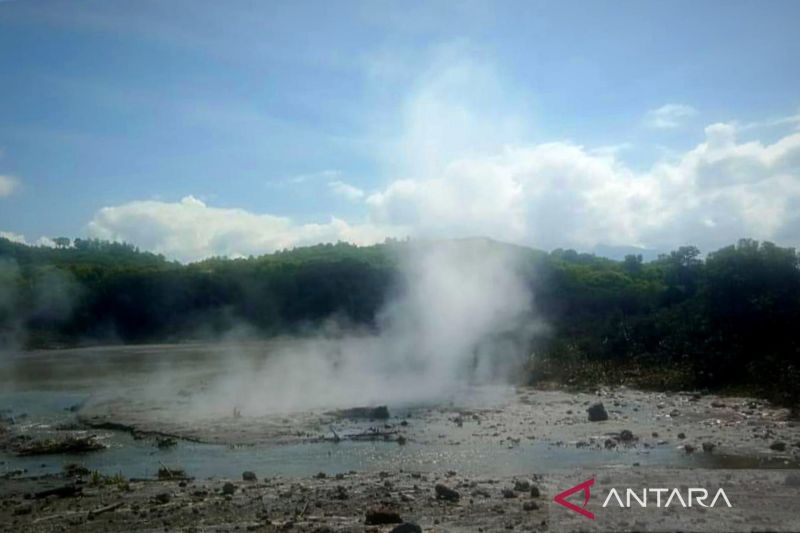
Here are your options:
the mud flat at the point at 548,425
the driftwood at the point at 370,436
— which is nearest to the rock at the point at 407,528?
the mud flat at the point at 548,425

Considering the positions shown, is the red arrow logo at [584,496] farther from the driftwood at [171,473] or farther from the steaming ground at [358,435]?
the driftwood at [171,473]

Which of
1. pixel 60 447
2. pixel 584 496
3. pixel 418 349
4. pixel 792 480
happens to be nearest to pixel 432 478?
pixel 584 496

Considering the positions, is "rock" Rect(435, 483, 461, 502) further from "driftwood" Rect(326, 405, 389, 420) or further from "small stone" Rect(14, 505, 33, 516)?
"driftwood" Rect(326, 405, 389, 420)

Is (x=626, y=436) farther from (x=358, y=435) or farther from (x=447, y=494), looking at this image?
(x=447, y=494)

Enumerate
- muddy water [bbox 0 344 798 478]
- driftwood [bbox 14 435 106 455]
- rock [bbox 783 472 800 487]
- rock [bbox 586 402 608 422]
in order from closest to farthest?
rock [bbox 783 472 800 487] < muddy water [bbox 0 344 798 478] < driftwood [bbox 14 435 106 455] < rock [bbox 586 402 608 422]

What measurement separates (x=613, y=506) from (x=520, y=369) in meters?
17.9

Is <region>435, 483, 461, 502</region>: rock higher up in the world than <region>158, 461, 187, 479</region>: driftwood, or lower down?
higher up

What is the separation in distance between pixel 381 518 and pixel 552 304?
3045 cm

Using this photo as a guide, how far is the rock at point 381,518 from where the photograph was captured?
9.04 metres

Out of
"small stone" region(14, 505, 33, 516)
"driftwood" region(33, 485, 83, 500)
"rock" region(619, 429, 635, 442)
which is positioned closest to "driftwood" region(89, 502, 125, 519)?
"small stone" region(14, 505, 33, 516)

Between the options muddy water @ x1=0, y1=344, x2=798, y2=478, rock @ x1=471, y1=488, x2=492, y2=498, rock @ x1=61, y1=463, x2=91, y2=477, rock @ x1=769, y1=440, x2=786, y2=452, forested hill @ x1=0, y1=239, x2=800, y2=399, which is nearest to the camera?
rock @ x1=471, y1=488, x2=492, y2=498

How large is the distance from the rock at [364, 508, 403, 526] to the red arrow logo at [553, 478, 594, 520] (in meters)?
2.06

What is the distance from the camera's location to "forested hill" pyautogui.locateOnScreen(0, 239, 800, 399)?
23.7 meters

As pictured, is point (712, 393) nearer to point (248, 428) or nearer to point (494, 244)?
point (248, 428)
